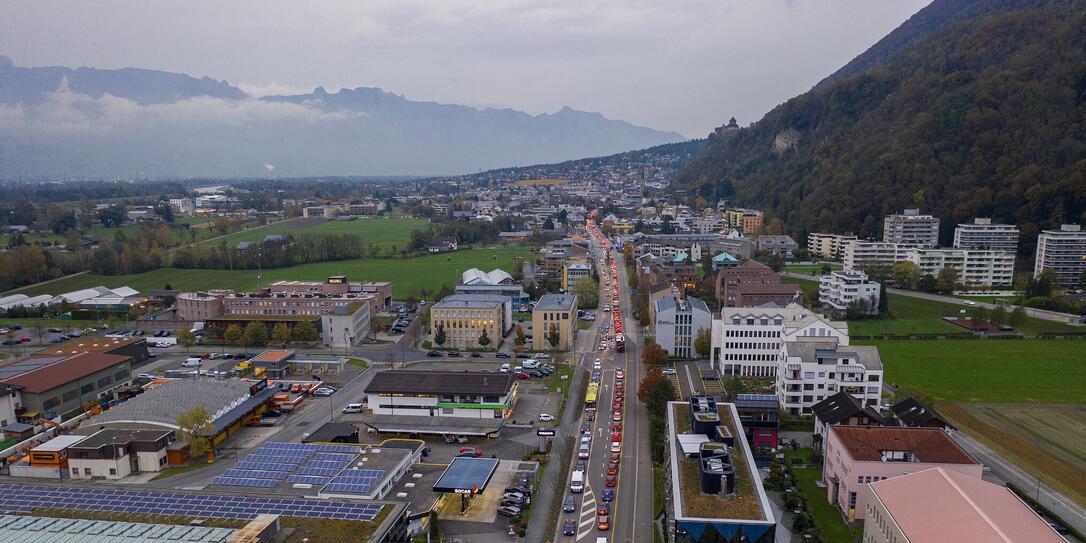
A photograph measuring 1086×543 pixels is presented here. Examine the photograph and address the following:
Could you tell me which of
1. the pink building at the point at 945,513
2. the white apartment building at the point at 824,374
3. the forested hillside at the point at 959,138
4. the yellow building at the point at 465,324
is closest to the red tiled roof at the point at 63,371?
the yellow building at the point at 465,324

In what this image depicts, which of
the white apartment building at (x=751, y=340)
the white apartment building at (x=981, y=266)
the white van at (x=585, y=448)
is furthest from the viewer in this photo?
the white apartment building at (x=981, y=266)

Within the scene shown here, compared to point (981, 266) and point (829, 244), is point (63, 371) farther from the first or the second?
point (829, 244)

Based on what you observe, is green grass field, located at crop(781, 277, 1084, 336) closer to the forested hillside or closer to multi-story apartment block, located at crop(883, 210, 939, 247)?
multi-story apartment block, located at crop(883, 210, 939, 247)

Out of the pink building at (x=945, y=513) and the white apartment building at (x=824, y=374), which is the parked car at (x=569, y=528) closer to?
the pink building at (x=945, y=513)

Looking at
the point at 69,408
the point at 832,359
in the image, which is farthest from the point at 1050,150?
the point at 69,408

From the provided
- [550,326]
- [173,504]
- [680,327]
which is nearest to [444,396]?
[173,504]

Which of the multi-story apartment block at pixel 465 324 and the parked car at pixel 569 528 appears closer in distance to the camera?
the parked car at pixel 569 528

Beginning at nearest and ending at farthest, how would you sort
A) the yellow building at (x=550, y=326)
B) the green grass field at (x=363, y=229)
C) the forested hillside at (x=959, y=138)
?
the yellow building at (x=550, y=326), the forested hillside at (x=959, y=138), the green grass field at (x=363, y=229)

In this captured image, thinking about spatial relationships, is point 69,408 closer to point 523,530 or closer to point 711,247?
point 523,530

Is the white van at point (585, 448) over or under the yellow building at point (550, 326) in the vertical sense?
under
